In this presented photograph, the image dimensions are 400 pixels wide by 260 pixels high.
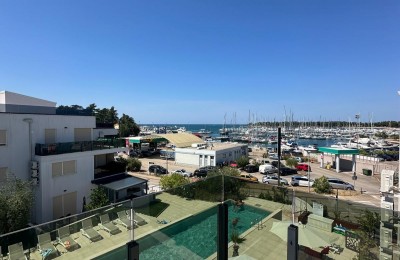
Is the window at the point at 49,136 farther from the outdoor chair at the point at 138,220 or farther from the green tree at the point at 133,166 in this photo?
the green tree at the point at 133,166

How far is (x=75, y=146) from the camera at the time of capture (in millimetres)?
18312

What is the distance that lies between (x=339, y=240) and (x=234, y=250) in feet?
6.54

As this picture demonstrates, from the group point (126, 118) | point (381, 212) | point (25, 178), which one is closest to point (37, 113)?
point (25, 178)

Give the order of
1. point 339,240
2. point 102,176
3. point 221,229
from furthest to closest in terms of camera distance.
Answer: point 102,176
point 221,229
point 339,240

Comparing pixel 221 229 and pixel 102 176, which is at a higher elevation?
pixel 221 229

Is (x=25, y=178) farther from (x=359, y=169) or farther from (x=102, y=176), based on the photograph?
(x=359, y=169)

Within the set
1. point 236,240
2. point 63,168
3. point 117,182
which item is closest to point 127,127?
point 117,182

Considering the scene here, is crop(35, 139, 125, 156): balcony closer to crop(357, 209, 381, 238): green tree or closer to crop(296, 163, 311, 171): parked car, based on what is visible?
crop(357, 209, 381, 238): green tree

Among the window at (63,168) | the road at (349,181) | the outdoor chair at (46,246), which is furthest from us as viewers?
the road at (349,181)

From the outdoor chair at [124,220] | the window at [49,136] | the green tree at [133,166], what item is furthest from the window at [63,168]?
the green tree at [133,166]

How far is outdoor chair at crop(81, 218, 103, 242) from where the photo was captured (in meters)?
3.57

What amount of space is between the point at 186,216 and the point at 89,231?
5.47ft

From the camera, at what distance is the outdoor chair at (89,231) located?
3573 mm

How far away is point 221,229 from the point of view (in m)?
5.20
